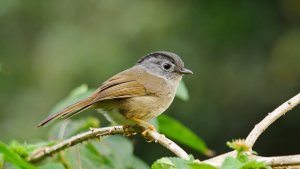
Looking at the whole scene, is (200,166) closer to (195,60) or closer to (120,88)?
(120,88)

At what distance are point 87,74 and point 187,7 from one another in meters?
2.27

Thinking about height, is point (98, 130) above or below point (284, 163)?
above

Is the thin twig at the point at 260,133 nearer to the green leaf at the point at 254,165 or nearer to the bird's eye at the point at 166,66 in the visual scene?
the green leaf at the point at 254,165

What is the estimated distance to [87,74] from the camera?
9.04m

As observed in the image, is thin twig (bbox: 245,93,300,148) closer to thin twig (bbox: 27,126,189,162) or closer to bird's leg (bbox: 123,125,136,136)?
thin twig (bbox: 27,126,189,162)

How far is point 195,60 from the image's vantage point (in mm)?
9539

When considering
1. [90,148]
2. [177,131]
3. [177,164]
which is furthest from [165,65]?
[177,164]

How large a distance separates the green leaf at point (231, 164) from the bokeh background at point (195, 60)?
688 cm

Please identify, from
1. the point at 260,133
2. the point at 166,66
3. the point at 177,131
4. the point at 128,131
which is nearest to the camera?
the point at 260,133

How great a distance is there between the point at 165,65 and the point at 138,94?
24.5 inches

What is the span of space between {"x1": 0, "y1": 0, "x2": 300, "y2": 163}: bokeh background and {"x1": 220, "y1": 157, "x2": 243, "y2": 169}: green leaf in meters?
6.88

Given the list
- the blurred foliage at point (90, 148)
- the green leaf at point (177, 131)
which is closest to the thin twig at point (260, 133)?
the blurred foliage at point (90, 148)

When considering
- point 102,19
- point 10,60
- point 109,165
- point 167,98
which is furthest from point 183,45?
point 109,165

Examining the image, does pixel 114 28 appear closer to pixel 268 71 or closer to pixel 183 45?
pixel 183 45
